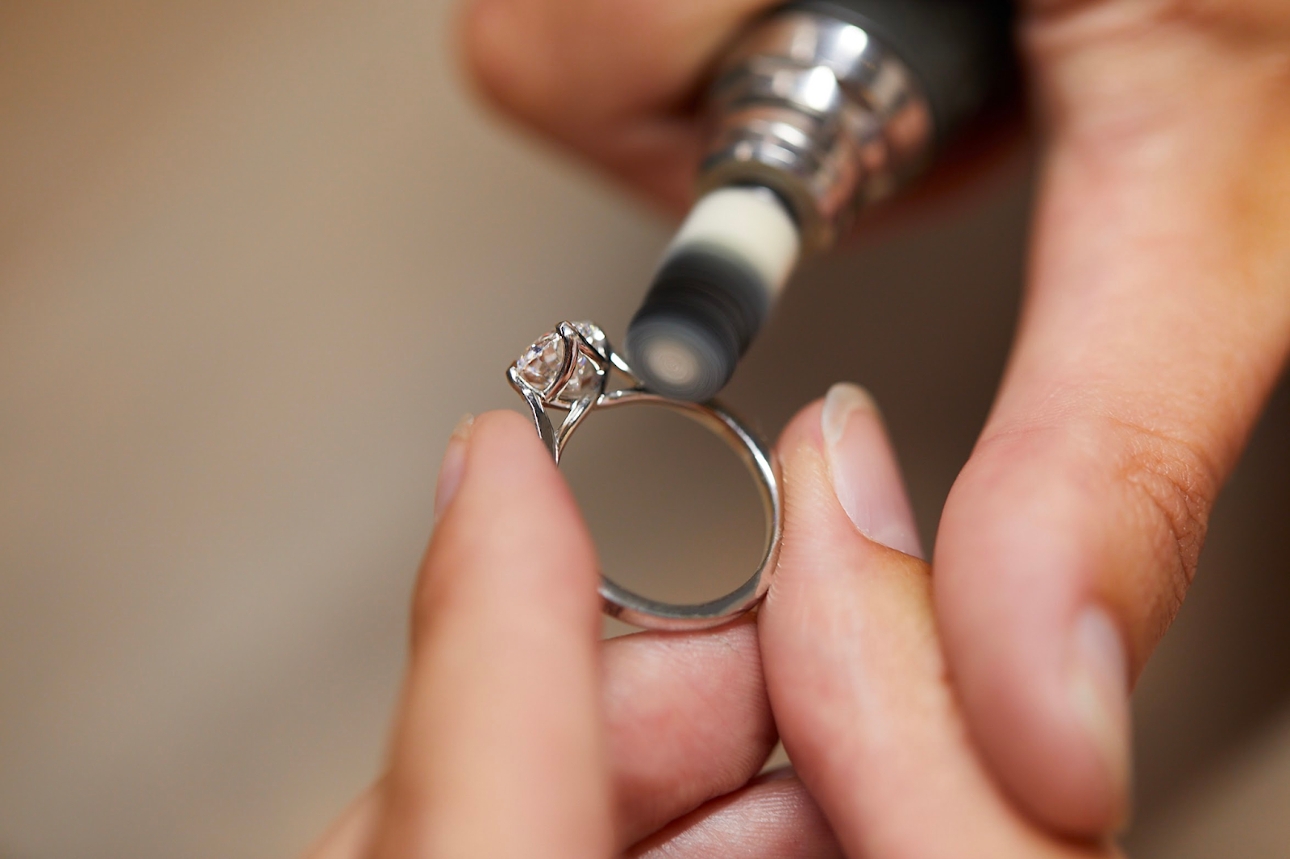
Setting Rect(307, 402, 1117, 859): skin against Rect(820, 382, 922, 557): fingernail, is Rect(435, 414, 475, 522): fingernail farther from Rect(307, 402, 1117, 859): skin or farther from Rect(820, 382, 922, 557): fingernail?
Rect(820, 382, 922, 557): fingernail

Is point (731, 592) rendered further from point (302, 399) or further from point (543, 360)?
point (302, 399)

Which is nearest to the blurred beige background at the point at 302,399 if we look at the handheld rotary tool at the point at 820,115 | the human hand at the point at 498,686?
the handheld rotary tool at the point at 820,115

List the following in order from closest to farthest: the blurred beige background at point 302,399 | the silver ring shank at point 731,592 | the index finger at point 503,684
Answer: the index finger at point 503,684 → the silver ring shank at point 731,592 → the blurred beige background at point 302,399

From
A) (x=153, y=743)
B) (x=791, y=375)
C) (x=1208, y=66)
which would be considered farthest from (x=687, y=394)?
(x=153, y=743)

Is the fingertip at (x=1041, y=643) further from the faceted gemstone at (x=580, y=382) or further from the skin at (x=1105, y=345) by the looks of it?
the faceted gemstone at (x=580, y=382)

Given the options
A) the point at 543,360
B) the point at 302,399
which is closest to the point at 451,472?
the point at 543,360
